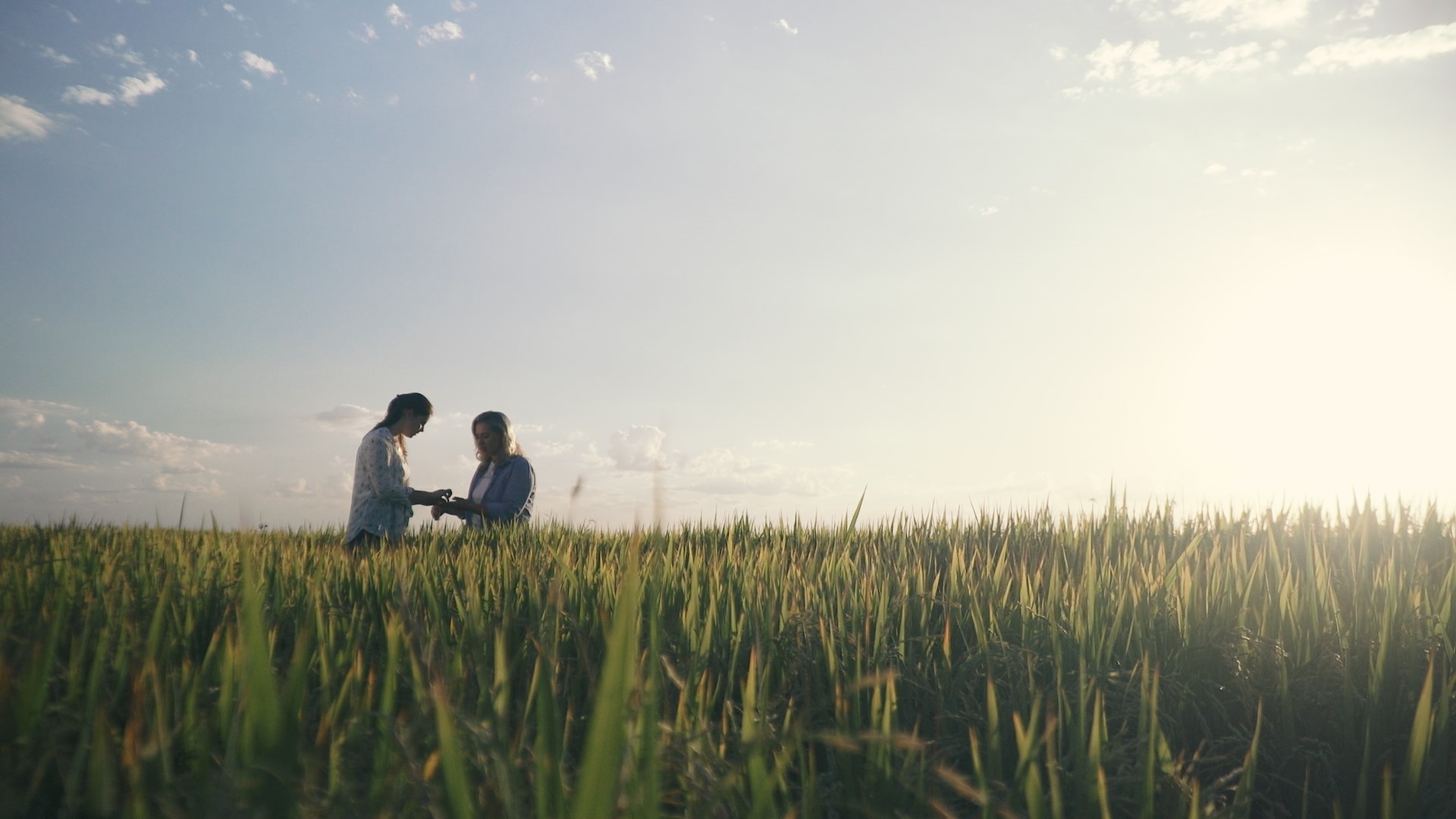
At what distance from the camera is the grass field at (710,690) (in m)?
1.37

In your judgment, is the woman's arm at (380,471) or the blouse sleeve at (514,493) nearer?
the woman's arm at (380,471)

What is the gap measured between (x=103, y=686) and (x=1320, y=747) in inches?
140

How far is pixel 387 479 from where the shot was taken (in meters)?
7.37

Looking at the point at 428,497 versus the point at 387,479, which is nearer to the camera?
the point at 387,479

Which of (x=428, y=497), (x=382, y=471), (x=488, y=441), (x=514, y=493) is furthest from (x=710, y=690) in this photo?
(x=488, y=441)

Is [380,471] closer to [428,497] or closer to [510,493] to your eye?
[428,497]

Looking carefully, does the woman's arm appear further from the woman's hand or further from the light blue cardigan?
the light blue cardigan

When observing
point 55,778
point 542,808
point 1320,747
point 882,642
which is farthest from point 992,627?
point 55,778

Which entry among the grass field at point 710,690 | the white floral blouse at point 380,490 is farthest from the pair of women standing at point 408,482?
the grass field at point 710,690

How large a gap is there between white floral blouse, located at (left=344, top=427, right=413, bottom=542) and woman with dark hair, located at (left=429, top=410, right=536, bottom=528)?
0.63m

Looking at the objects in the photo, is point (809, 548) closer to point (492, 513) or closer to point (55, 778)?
point (492, 513)

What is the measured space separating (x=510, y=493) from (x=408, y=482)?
3.24ft

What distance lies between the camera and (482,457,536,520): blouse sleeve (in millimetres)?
8305

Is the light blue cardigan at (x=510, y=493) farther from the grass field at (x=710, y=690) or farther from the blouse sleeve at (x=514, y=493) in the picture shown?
the grass field at (x=710, y=690)
